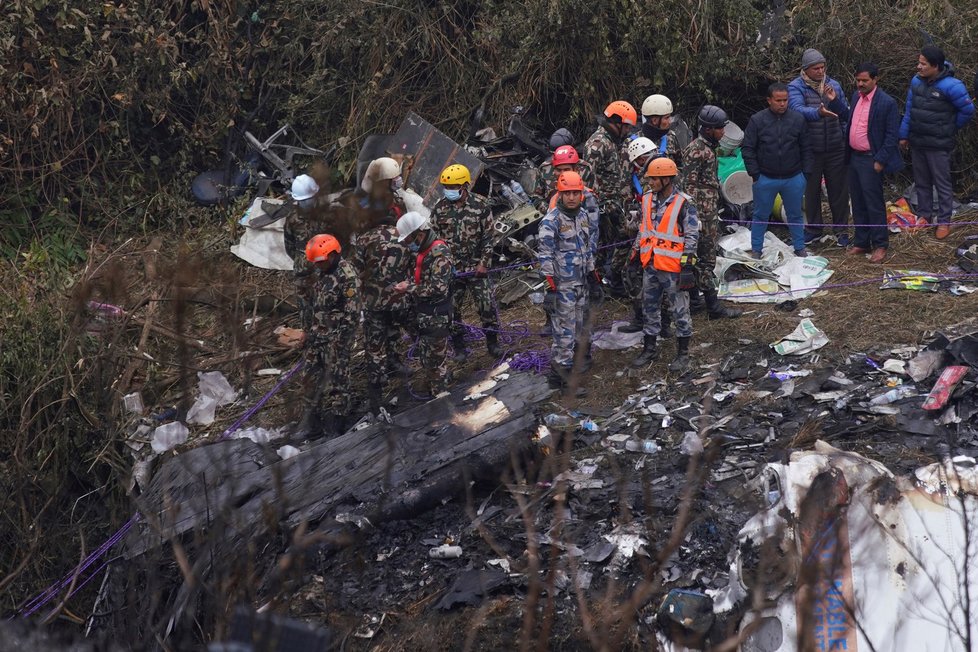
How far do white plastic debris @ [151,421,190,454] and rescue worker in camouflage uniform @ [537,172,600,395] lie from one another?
322cm

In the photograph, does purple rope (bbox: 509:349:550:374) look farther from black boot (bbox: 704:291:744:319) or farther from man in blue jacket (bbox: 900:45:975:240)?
man in blue jacket (bbox: 900:45:975:240)

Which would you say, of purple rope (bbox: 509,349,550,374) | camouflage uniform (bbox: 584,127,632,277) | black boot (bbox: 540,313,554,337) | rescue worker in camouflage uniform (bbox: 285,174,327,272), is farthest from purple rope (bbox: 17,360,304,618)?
camouflage uniform (bbox: 584,127,632,277)

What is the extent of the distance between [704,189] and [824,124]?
2010mm

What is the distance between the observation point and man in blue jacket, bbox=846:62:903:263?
33.3ft

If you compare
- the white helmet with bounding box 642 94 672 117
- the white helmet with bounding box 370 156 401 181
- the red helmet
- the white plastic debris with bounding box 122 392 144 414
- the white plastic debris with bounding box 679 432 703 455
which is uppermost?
the white helmet with bounding box 642 94 672 117

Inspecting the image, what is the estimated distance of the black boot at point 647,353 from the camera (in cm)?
909

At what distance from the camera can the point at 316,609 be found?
21.8 feet

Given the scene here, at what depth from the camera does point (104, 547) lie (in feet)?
25.6

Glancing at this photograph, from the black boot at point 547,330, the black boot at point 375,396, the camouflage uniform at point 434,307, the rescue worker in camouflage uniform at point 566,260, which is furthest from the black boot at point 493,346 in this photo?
the black boot at point 375,396

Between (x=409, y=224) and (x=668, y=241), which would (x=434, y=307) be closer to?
(x=409, y=224)

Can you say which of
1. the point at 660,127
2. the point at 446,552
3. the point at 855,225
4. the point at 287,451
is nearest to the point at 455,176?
the point at 660,127

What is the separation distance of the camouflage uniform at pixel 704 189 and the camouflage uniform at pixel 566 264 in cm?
120

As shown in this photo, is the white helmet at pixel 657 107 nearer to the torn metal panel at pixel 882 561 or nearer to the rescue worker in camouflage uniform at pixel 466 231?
the rescue worker in camouflage uniform at pixel 466 231

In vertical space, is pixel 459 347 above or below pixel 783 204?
below
